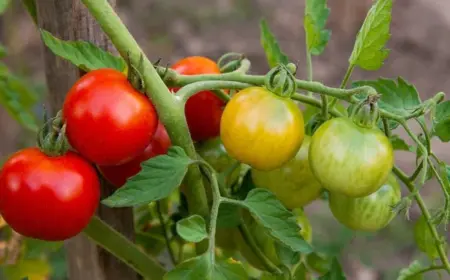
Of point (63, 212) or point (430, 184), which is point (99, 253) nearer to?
point (63, 212)

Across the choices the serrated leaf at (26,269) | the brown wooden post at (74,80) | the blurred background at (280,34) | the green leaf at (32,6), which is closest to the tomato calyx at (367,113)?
the brown wooden post at (74,80)

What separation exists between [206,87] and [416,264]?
39 centimetres

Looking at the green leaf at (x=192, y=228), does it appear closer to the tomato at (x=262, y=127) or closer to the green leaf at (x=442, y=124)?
the tomato at (x=262, y=127)

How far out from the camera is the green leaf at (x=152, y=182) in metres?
0.63

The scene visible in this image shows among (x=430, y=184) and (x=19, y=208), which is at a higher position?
(x=19, y=208)

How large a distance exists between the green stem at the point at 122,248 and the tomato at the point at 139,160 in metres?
0.08

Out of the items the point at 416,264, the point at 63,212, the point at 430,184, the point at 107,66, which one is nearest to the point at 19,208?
the point at 63,212

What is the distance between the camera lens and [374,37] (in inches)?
28.8

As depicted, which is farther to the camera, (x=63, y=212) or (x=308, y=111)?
(x=308, y=111)

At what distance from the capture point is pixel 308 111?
0.88 m

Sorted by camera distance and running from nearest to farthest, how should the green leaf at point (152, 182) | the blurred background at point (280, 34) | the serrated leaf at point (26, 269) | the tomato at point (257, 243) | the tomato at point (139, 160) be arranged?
1. the green leaf at point (152, 182)
2. the tomato at point (139, 160)
3. the tomato at point (257, 243)
4. the serrated leaf at point (26, 269)
5. the blurred background at point (280, 34)

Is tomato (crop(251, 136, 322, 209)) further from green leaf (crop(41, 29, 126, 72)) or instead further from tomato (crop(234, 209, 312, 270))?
green leaf (crop(41, 29, 126, 72))

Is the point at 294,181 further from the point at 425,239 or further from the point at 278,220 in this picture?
the point at 425,239

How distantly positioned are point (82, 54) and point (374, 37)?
32 centimetres
